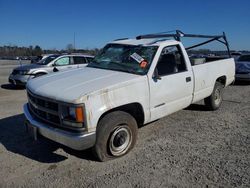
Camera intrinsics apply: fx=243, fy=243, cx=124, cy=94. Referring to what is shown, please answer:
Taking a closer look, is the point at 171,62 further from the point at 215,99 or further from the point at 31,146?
the point at 31,146

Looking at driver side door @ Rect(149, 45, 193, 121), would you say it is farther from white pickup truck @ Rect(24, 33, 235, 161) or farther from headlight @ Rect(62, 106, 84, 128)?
headlight @ Rect(62, 106, 84, 128)

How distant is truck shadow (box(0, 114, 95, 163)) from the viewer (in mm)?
3951

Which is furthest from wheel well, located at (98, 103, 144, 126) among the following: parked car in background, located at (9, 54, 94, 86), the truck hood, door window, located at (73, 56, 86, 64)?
door window, located at (73, 56, 86, 64)

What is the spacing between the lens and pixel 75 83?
3.73 metres

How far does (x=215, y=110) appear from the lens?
259 inches

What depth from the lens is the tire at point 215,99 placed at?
20.5 ft

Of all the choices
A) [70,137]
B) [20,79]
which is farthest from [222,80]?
[20,79]

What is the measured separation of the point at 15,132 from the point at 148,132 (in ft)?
8.97

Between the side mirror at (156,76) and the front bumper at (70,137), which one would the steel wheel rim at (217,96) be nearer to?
the side mirror at (156,76)

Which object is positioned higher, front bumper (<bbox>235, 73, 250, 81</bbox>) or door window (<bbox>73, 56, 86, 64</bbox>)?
door window (<bbox>73, 56, 86, 64</bbox>)

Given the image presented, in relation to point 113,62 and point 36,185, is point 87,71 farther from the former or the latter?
point 36,185

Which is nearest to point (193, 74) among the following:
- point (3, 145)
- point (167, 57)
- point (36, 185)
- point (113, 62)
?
point (167, 57)

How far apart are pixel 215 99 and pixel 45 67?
7.72m

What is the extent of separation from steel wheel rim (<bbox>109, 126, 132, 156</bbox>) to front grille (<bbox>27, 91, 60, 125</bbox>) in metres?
0.88
